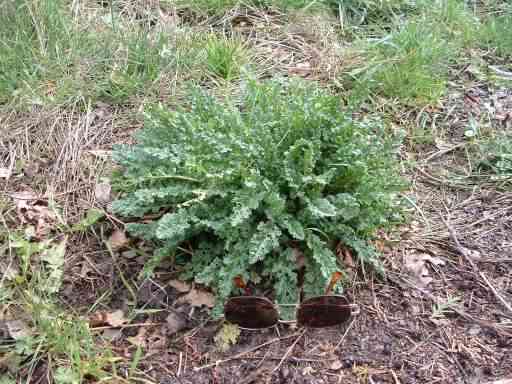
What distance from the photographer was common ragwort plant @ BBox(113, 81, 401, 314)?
2.05 m

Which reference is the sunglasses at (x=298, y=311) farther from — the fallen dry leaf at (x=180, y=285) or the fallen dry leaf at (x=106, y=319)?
the fallen dry leaf at (x=106, y=319)

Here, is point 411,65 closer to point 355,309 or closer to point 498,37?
point 498,37

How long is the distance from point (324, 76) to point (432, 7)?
1.20 metres

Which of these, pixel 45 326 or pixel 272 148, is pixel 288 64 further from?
pixel 45 326

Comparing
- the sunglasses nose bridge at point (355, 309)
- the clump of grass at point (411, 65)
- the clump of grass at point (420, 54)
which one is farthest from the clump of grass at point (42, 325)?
the clump of grass at point (411, 65)

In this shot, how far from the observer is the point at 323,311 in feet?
6.55

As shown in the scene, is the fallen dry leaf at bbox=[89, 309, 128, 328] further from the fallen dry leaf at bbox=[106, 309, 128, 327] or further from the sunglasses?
the sunglasses

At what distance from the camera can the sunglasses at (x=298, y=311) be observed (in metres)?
1.97

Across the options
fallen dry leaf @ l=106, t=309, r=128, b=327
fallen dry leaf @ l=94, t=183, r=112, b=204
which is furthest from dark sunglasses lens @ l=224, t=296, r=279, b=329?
fallen dry leaf @ l=94, t=183, r=112, b=204

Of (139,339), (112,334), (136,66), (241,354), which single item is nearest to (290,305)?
(241,354)

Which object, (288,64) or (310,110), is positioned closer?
(310,110)

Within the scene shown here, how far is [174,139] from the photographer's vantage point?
A: 7.68 feet

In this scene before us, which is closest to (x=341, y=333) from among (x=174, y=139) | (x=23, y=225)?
(x=174, y=139)

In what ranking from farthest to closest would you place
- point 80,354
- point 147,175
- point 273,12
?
point 273,12
point 147,175
point 80,354
